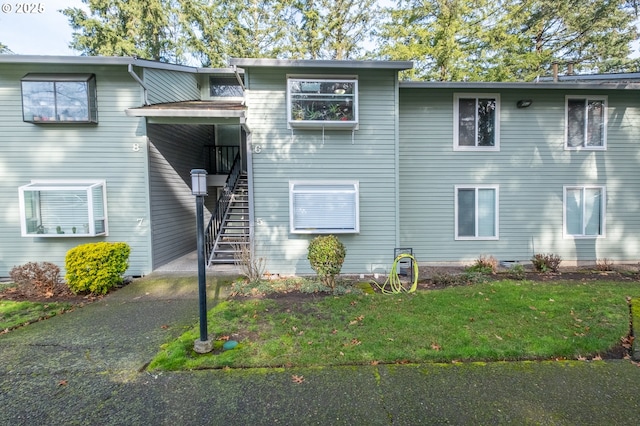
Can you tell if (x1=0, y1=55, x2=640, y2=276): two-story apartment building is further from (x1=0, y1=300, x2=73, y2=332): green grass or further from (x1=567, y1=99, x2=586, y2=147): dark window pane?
(x1=0, y1=300, x2=73, y2=332): green grass

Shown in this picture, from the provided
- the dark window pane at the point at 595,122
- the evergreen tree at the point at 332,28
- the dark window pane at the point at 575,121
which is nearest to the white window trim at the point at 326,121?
the dark window pane at the point at 575,121

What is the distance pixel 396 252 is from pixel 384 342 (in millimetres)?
3445

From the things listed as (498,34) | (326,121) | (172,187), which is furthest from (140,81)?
(498,34)

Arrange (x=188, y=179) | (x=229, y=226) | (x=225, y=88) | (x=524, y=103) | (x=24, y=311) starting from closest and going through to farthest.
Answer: (x=24, y=311) → (x=524, y=103) → (x=229, y=226) → (x=188, y=179) → (x=225, y=88)

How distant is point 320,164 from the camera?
6621 millimetres

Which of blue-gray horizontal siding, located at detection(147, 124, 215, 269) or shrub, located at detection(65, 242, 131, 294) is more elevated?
blue-gray horizontal siding, located at detection(147, 124, 215, 269)

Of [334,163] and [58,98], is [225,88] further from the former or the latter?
[334,163]

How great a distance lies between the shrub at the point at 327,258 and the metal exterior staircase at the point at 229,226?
206 centimetres

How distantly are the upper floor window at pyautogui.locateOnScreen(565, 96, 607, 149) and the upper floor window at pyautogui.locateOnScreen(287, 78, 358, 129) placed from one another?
6080mm

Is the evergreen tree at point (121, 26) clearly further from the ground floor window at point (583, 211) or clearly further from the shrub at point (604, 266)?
the shrub at point (604, 266)

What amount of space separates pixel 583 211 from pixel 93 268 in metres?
11.6

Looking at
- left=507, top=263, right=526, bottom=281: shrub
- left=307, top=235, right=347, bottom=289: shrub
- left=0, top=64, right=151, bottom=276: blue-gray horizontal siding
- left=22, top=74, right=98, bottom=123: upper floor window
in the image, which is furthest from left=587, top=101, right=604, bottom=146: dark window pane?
left=22, top=74, right=98, bottom=123: upper floor window

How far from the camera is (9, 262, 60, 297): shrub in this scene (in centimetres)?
538

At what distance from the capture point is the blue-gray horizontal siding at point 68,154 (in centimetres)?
635
